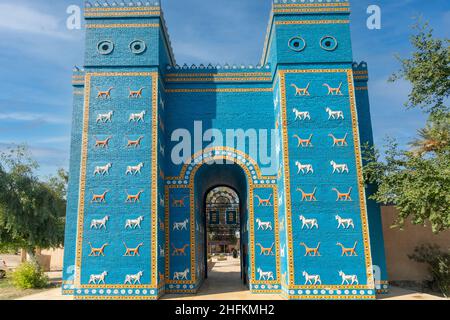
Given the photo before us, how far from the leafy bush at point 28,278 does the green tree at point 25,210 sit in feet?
7.33

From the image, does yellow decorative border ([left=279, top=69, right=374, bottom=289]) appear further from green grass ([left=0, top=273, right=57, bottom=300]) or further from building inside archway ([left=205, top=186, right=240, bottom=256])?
green grass ([left=0, top=273, right=57, bottom=300])

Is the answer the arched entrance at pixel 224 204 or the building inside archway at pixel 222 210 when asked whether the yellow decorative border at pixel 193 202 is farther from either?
the building inside archway at pixel 222 210

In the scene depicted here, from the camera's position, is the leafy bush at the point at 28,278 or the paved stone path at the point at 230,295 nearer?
the paved stone path at the point at 230,295

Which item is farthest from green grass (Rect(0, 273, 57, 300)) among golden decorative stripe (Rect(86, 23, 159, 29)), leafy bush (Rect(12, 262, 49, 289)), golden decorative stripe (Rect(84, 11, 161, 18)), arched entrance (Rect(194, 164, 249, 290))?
golden decorative stripe (Rect(84, 11, 161, 18))

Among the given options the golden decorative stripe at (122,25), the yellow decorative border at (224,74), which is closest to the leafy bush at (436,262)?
the yellow decorative border at (224,74)

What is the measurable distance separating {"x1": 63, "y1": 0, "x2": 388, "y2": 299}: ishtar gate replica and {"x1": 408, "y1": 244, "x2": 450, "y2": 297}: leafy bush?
3445mm

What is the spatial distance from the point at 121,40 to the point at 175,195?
6.11 metres

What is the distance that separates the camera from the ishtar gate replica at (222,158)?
39.1ft

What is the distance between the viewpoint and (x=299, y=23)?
1361 centimetres

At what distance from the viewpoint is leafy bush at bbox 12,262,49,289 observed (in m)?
15.5

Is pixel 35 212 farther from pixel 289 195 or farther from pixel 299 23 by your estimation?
pixel 299 23

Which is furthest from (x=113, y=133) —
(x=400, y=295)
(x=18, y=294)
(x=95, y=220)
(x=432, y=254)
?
(x=432, y=254)

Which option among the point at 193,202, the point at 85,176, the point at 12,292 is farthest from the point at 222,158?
the point at 12,292

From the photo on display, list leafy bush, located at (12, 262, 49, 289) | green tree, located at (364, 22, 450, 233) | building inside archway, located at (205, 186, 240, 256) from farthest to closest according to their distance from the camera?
building inside archway, located at (205, 186, 240, 256) → leafy bush, located at (12, 262, 49, 289) → green tree, located at (364, 22, 450, 233)
